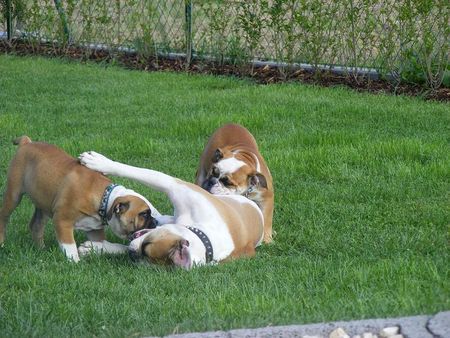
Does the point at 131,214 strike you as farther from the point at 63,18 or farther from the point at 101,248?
the point at 63,18

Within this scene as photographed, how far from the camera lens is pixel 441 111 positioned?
10742 mm

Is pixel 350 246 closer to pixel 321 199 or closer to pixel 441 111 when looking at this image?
pixel 321 199

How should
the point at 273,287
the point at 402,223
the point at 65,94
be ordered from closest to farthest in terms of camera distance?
the point at 273,287 < the point at 402,223 < the point at 65,94

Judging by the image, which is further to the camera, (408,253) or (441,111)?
(441,111)

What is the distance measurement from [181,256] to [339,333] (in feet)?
6.21

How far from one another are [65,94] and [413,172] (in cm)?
561

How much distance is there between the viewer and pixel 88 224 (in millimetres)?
6629

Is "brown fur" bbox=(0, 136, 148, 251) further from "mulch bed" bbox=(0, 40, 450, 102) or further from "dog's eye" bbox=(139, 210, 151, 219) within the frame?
"mulch bed" bbox=(0, 40, 450, 102)

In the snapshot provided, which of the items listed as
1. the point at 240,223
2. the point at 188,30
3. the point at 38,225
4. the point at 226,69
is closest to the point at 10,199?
the point at 38,225

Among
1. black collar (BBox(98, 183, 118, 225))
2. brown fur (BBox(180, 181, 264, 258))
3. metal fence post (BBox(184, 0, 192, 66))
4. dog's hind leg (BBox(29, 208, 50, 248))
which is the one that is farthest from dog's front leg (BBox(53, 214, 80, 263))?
metal fence post (BBox(184, 0, 192, 66))

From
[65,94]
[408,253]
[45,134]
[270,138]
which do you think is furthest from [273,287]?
[65,94]

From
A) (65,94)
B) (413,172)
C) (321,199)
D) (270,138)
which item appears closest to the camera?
(321,199)

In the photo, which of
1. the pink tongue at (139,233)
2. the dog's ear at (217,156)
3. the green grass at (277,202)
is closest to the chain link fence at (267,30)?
the green grass at (277,202)

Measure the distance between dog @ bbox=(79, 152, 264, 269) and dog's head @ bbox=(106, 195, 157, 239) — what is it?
14cm
